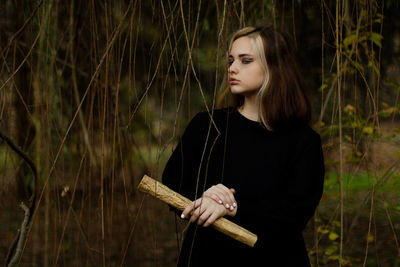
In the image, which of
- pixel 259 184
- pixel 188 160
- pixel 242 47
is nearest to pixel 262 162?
pixel 259 184

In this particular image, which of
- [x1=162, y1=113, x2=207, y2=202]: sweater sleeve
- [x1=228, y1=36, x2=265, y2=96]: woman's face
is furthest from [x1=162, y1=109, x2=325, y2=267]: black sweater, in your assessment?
[x1=228, y1=36, x2=265, y2=96]: woman's face

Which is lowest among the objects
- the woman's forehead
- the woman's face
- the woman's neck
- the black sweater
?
the black sweater

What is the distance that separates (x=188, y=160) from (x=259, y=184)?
208 mm

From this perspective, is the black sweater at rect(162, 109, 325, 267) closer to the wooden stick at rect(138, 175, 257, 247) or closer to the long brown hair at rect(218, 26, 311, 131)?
the long brown hair at rect(218, 26, 311, 131)

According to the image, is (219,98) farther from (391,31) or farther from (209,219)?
(391,31)

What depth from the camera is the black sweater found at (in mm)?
1113

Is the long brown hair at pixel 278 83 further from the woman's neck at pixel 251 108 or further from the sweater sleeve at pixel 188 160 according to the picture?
the sweater sleeve at pixel 188 160

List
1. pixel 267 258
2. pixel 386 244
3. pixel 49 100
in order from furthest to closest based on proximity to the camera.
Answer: pixel 386 244
pixel 267 258
pixel 49 100

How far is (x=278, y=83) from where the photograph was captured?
3.97 ft

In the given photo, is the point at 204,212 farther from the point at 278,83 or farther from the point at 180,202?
the point at 278,83

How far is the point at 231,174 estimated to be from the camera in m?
1.20

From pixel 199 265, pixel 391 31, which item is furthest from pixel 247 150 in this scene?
pixel 391 31

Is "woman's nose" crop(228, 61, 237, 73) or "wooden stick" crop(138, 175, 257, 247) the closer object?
"wooden stick" crop(138, 175, 257, 247)

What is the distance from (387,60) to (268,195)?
2.17m
